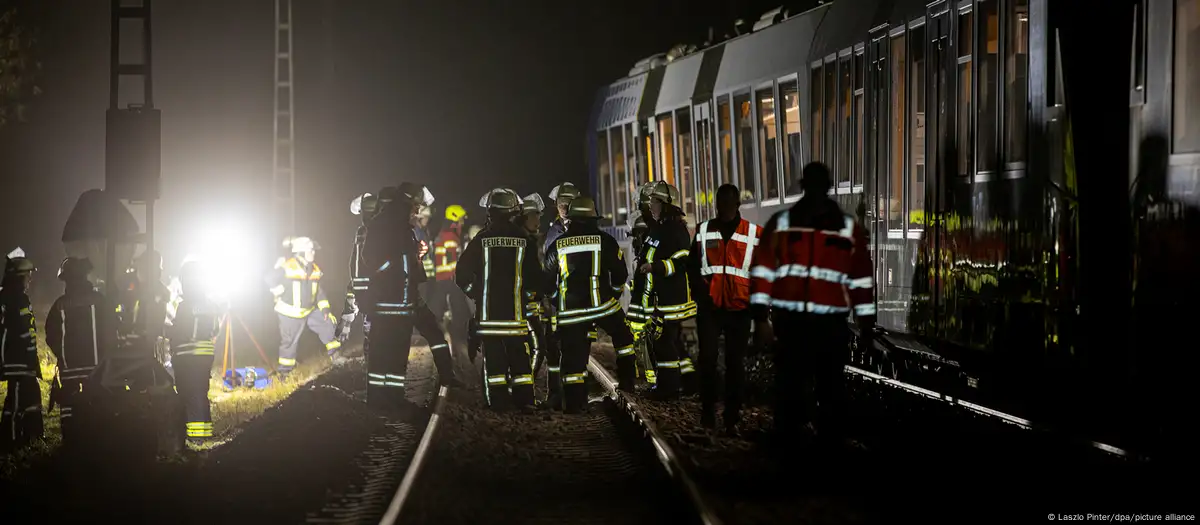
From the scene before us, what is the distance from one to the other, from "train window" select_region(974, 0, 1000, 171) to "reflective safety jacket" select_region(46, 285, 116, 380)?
22.5 ft

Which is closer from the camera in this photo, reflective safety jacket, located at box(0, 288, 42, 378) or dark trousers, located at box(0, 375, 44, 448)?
reflective safety jacket, located at box(0, 288, 42, 378)

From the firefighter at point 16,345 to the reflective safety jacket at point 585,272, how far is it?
427 centimetres

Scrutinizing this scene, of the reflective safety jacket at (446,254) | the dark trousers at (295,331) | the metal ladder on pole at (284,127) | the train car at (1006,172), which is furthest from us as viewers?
the metal ladder on pole at (284,127)

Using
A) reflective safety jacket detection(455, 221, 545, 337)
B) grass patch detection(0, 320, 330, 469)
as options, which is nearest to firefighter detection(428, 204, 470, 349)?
grass patch detection(0, 320, 330, 469)

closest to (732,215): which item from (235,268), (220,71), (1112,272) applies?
(1112,272)

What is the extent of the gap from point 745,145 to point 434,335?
4988 millimetres

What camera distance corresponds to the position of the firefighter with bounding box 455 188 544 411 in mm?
11875

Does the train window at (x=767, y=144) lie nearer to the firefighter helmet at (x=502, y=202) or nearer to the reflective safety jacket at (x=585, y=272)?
the reflective safety jacket at (x=585, y=272)

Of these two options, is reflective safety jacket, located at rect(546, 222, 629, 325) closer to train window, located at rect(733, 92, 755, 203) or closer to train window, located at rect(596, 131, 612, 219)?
train window, located at rect(733, 92, 755, 203)

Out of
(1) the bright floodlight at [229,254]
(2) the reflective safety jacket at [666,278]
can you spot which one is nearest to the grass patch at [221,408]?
(1) the bright floodlight at [229,254]

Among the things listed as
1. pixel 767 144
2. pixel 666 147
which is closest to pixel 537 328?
pixel 767 144

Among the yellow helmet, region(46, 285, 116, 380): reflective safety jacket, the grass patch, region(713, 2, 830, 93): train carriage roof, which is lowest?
the grass patch

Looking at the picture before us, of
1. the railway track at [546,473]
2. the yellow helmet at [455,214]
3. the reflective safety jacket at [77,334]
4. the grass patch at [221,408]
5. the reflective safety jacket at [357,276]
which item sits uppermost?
the yellow helmet at [455,214]

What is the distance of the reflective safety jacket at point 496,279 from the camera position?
11.9 meters
